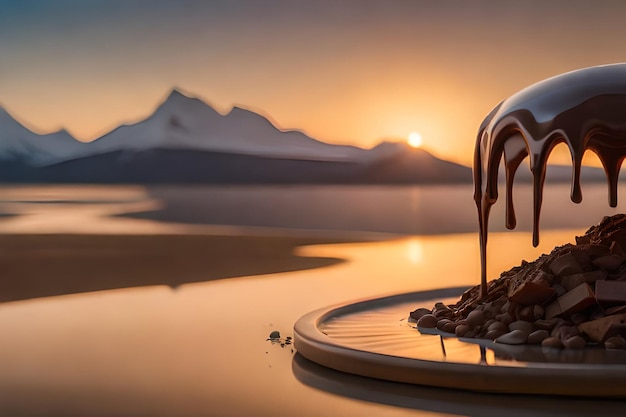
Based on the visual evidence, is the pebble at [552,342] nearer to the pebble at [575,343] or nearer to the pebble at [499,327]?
the pebble at [575,343]

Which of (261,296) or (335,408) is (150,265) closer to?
(261,296)

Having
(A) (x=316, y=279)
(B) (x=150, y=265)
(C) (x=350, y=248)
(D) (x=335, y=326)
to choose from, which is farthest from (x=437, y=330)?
(C) (x=350, y=248)

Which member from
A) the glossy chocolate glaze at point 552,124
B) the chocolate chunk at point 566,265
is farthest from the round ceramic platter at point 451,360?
the glossy chocolate glaze at point 552,124

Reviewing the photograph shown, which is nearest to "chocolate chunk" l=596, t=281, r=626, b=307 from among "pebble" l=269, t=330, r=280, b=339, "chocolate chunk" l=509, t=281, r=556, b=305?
"chocolate chunk" l=509, t=281, r=556, b=305

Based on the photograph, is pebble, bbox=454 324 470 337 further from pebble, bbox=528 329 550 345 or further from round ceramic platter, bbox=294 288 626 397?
pebble, bbox=528 329 550 345

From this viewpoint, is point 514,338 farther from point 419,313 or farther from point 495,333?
Result: point 419,313

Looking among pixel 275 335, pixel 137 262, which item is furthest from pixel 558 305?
pixel 137 262
